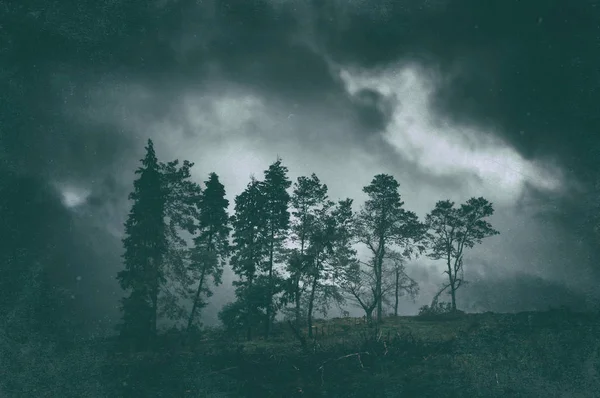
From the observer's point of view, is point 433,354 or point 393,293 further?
Result: point 393,293

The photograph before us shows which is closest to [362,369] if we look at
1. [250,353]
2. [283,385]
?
[283,385]

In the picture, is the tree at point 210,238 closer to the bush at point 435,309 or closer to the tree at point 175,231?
the tree at point 175,231

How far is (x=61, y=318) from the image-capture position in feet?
94.4

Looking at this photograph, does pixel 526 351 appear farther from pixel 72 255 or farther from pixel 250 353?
pixel 72 255

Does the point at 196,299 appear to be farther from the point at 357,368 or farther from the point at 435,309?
the point at 435,309

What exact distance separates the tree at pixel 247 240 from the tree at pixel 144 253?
5.65m

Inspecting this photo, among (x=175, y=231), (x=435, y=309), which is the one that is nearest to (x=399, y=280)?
(x=435, y=309)

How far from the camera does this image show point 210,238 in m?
29.3

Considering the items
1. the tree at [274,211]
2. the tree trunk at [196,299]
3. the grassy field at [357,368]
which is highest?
the tree at [274,211]

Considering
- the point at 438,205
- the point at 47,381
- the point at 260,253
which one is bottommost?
the point at 47,381

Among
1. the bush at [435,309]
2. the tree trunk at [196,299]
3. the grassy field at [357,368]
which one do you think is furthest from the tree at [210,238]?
the bush at [435,309]

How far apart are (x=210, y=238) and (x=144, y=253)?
17.2 feet

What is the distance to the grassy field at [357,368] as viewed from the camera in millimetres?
16172

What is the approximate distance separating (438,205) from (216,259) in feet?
74.6
